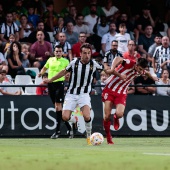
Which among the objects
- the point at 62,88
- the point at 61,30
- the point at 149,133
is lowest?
the point at 149,133

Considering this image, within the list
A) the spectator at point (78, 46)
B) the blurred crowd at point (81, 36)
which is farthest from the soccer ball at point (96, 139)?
the spectator at point (78, 46)

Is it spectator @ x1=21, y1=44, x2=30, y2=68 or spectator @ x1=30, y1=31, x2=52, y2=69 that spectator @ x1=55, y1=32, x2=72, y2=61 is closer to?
spectator @ x1=30, y1=31, x2=52, y2=69

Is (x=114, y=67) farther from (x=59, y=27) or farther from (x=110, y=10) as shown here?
(x=110, y=10)

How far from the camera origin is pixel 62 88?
62.0ft

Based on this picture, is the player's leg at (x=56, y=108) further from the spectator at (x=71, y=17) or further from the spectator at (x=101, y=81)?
the spectator at (x=71, y=17)

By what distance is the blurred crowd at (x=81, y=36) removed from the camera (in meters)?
21.0

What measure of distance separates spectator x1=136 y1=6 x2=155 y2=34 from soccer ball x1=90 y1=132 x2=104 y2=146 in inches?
401

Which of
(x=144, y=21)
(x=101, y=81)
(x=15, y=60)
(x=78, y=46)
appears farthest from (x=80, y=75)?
(x=144, y=21)

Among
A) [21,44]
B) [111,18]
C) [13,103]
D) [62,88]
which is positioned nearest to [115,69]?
[62,88]

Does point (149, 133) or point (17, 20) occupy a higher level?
point (17, 20)

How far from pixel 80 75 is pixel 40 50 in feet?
18.5

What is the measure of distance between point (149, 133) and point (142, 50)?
4.52 m

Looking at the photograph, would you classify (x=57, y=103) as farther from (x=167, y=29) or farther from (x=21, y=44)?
(x=167, y=29)

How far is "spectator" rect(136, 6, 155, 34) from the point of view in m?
25.0
